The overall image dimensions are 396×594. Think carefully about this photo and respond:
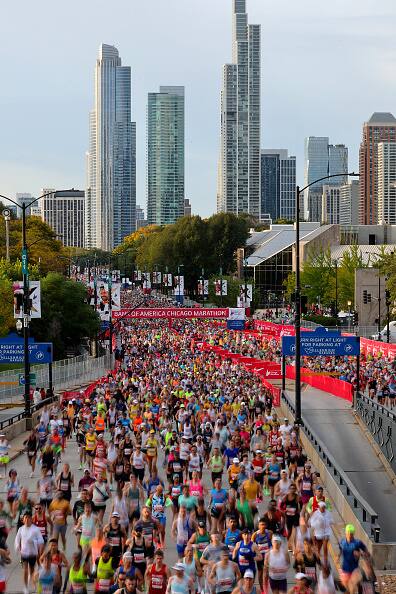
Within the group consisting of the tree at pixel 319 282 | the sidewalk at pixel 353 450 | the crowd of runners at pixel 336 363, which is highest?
the tree at pixel 319 282

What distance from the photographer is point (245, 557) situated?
41.3 ft

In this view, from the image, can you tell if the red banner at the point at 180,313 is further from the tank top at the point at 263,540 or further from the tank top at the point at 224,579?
the tank top at the point at 224,579

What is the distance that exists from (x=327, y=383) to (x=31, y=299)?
1735cm

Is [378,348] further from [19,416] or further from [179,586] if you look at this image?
[179,586]

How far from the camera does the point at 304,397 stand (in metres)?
43.5

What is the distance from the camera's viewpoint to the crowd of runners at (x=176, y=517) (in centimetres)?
1205

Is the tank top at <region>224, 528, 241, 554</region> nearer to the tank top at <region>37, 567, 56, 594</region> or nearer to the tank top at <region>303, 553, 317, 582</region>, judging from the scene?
the tank top at <region>303, 553, 317, 582</region>

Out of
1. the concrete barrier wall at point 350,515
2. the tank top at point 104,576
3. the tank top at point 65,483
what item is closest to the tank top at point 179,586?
the tank top at point 104,576

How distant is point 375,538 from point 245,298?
54136 mm

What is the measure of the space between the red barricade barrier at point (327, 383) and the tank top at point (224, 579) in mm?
30033

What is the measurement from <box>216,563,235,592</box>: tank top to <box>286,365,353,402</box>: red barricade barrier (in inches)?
1182

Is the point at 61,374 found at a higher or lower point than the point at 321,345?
lower

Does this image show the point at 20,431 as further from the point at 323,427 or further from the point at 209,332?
the point at 209,332

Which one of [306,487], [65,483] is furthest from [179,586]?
[65,483]
